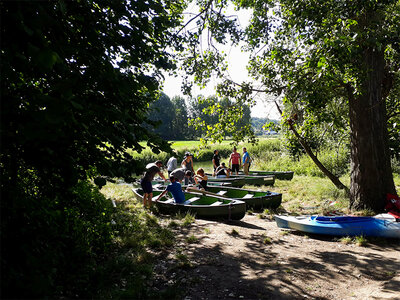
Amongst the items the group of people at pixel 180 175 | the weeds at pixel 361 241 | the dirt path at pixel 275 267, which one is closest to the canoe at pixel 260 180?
the group of people at pixel 180 175

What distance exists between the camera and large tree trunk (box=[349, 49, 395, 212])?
8.33 metres

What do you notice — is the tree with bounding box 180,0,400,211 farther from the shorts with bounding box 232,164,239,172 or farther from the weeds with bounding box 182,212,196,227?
the shorts with bounding box 232,164,239,172

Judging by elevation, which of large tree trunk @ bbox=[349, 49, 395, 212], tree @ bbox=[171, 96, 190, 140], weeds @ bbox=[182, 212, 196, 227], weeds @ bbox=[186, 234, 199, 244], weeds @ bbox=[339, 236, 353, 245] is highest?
tree @ bbox=[171, 96, 190, 140]

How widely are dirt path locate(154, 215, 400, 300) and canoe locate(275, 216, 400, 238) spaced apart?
22 centimetres

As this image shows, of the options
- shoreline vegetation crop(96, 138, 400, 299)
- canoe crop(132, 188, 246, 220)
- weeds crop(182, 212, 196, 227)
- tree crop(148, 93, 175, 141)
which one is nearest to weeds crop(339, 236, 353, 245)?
shoreline vegetation crop(96, 138, 400, 299)

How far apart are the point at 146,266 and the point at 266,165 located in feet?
58.5

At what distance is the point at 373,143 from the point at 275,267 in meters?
5.50

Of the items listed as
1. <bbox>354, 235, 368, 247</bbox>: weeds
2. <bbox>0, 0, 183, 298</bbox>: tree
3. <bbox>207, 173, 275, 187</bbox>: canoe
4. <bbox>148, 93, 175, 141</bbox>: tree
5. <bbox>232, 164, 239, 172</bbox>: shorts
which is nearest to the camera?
<bbox>0, 0, 183, 298</bbox>: tree

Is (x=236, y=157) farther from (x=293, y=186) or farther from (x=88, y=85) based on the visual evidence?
(x=88, y=85)

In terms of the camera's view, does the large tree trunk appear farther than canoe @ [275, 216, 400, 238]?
Yes

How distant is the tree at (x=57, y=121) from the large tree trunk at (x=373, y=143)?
6644mm

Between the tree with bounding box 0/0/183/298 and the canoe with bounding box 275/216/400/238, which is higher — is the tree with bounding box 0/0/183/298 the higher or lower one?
the higher one

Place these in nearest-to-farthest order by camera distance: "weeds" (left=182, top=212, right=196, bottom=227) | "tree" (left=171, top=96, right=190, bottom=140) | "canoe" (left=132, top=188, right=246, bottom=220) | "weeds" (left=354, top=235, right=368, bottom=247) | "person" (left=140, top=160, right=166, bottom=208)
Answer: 1. "weeds" (left=354, top=235, right=368, bottom=247)
2. "weeds" (left=182, top=212, right=196, bottom=227)
3. "canoe" (left=132, top=188, right=246, bottom=220)
4. "person" (left=140, top=160, right=166, bottom=208)
5. "tree" (left=171, top=96, right=190, bottom=140)

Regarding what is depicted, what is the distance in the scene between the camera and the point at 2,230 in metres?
2.56
